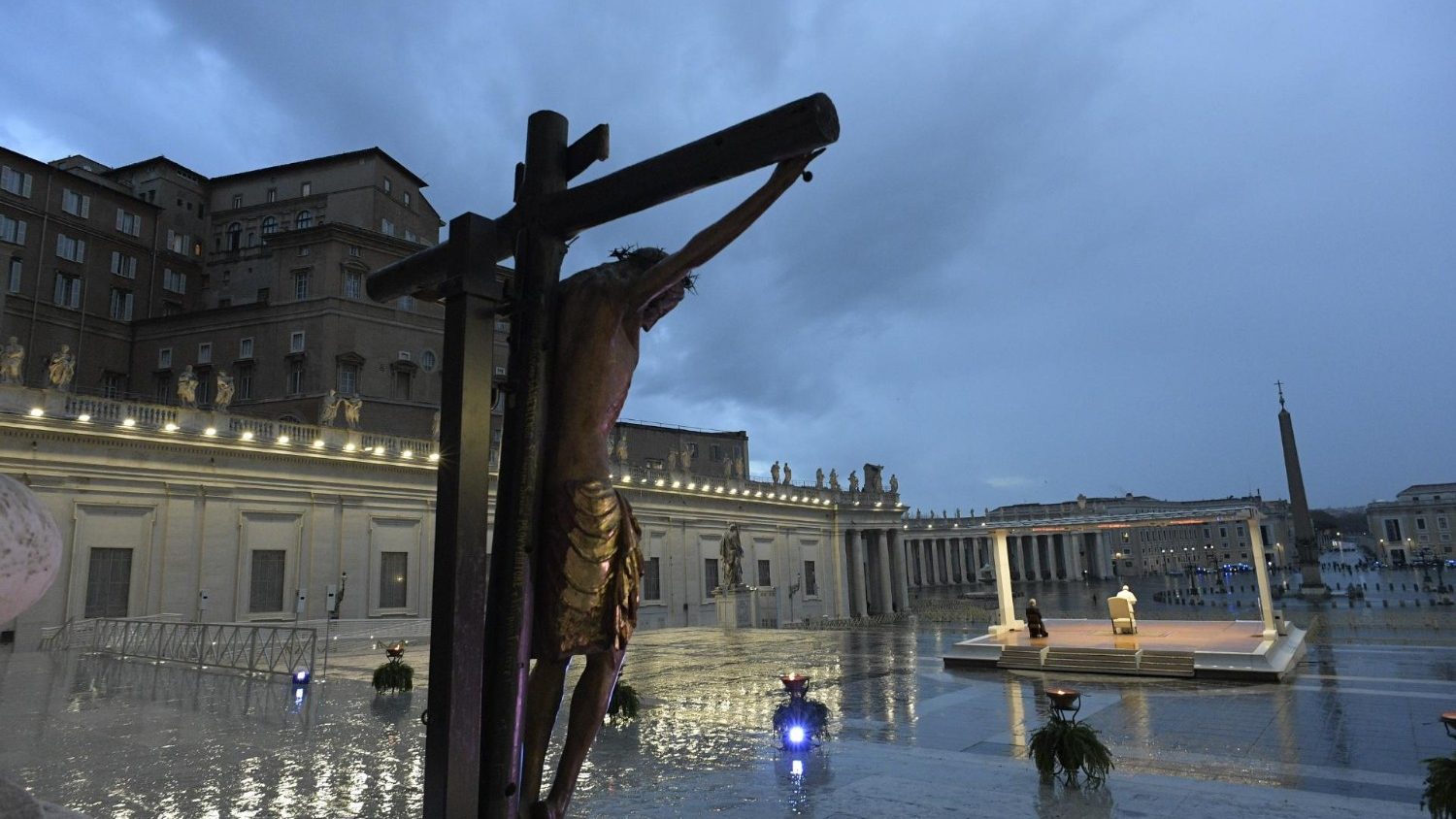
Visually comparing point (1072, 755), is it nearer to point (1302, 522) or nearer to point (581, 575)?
point (581, 575)

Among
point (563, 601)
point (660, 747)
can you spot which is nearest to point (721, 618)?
point (660, 747)

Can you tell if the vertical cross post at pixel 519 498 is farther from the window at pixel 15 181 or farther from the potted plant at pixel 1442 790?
the window at pixel 15 181

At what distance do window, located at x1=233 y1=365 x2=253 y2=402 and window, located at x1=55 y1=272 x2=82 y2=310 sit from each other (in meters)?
9.12

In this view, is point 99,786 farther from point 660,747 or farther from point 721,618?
point 721,618

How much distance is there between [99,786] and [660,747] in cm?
511

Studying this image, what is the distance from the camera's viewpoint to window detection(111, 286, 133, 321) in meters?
44.5

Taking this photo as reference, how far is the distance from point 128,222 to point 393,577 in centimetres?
2964

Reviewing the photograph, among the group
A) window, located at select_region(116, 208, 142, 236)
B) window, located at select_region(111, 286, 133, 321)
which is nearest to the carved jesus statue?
window, located at select_region(111, 286, 133, 321)

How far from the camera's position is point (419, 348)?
45344 mm

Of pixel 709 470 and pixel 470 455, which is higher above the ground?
pixel 709 470

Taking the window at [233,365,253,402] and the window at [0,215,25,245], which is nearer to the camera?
the window at [0,215,25,245]

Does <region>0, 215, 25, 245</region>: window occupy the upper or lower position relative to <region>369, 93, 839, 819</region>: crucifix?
upper

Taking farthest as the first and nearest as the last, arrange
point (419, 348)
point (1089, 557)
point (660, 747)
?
point (1089, 557)
point (419, 348)
point (660, 747)

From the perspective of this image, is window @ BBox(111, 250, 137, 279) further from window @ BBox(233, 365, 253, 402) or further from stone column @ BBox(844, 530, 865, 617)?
stone column @ BBox(844, 530, 865, 617)
